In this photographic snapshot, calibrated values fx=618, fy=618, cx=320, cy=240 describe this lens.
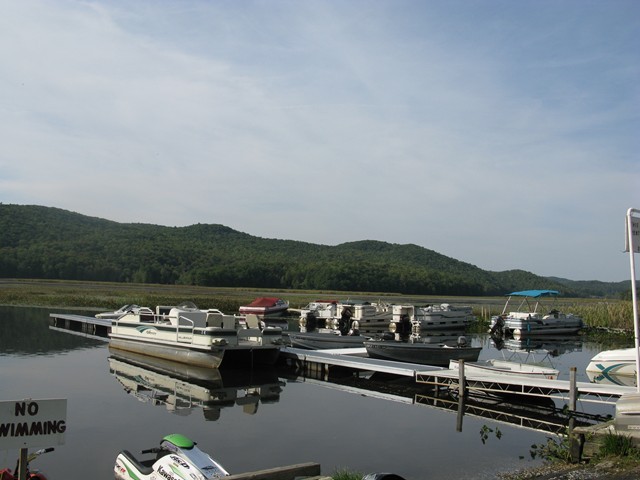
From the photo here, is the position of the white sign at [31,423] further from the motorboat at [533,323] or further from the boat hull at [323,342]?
the motorboat at [533,323]

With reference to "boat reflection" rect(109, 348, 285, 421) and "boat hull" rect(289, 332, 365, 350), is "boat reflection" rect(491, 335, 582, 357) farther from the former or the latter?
"boat reflection" rect(109, 348, 285, 421)

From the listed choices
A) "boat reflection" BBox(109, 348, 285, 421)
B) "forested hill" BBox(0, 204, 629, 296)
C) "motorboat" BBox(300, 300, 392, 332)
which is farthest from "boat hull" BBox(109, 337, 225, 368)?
"forested hill" BBox(0, 204, 629, 296)

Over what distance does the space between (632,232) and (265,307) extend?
3766 cm

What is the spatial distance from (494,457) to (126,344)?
17.7 m

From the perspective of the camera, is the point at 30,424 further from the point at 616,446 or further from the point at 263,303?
the point at 263,303

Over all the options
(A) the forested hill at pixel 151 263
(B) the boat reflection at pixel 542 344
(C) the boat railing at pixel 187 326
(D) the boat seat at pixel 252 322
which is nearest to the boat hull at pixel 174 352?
(C) the boat railing at pixel 187 326

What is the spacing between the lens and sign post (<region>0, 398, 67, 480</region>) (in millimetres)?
6000

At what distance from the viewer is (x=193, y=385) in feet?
63.2

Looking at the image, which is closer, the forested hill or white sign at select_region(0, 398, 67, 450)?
white sign at select_region(0, 398, 67, 450)

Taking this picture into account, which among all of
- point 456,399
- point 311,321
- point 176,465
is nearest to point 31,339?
point 311,321

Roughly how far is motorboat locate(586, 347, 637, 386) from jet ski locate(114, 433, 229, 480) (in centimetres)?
1669

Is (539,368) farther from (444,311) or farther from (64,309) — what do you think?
(64,309)

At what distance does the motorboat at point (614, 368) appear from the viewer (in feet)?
70.0

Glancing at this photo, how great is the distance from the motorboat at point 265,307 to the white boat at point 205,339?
20403mm
